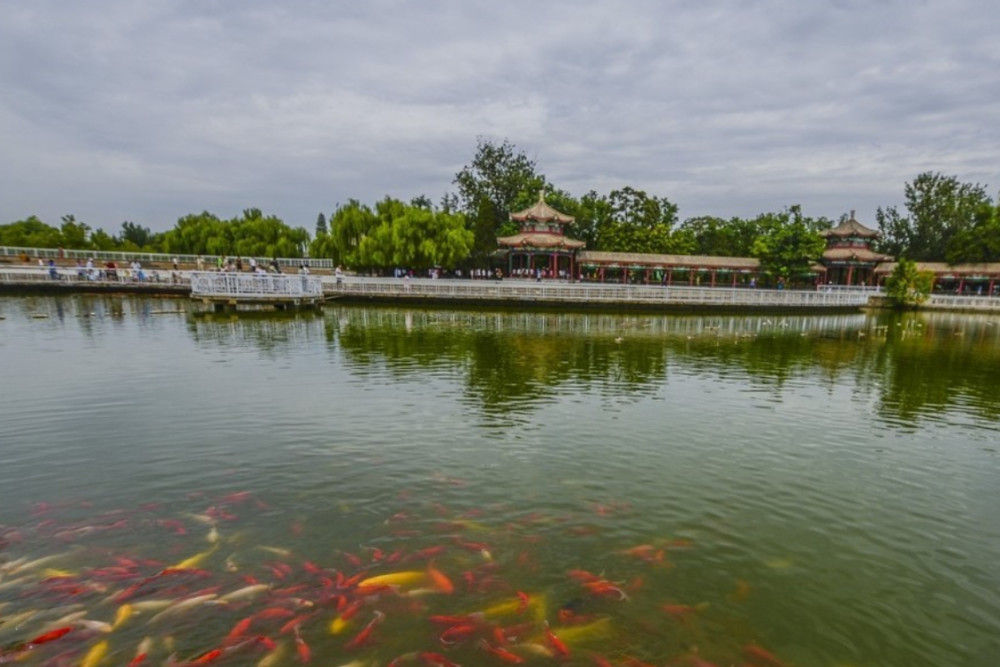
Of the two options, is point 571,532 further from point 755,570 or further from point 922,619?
point 922,619

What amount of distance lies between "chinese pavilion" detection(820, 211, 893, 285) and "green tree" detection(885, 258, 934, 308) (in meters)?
6.93

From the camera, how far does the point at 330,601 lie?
4.94 m

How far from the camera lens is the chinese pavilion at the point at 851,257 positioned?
50.3 metres

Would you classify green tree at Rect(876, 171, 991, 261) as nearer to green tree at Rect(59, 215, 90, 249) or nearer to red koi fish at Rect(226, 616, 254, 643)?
red koi fish at Rect(226, 616, 254, 643)

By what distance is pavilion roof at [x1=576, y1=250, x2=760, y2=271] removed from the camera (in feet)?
161

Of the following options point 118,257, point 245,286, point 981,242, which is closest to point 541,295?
point 245,286

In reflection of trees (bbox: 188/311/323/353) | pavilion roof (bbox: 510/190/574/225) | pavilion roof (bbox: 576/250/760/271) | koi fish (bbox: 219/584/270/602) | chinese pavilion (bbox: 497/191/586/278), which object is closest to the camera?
koi fish (bbox: 219/584/270/602)

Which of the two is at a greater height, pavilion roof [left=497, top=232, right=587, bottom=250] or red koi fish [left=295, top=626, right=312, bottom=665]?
pavilion roof [left=497, top=232, right=587, bottom=250]

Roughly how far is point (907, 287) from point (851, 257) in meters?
8.23

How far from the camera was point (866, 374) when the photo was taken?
1623 cm

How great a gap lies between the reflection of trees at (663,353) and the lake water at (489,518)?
0.41 metres

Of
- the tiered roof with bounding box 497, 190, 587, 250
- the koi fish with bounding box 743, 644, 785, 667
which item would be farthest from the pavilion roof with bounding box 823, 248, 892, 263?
the koi fish with bounding box 743, 644, 785, 667

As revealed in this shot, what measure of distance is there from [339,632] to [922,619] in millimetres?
5846

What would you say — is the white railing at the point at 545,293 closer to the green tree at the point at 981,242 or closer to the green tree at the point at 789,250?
the green tree at the point at 789,250
